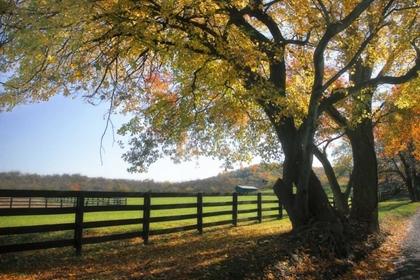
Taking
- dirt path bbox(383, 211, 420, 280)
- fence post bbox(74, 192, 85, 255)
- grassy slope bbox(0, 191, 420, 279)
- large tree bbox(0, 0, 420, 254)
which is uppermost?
large tree bbox(0, 0, 420, 254)

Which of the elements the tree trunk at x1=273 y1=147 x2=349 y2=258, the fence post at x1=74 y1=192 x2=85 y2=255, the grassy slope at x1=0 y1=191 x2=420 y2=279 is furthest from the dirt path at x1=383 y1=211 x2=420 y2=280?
the fence post at x1=74 y1=192 x2=85 y2=255

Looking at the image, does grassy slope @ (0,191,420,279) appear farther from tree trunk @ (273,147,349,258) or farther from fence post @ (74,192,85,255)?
tree trunk @ (273,147,349,258)

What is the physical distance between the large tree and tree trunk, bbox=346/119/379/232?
0.14 ft

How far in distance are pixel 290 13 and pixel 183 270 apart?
28.1ft

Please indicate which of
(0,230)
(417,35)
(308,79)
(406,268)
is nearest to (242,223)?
(308,79)

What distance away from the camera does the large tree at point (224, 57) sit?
7.10m

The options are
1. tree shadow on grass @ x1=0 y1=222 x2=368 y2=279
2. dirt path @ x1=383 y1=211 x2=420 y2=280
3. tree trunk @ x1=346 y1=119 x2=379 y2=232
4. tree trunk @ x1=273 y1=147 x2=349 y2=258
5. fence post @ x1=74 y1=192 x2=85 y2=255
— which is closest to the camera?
tree shadow on grass @ x1=0 y1=222 x2=368 y2=279

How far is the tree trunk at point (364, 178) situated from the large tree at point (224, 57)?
42 mm

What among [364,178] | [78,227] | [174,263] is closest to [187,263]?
[174,263]

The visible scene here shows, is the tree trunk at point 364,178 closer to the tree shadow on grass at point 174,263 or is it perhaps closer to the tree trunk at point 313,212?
the tree trunk at point 313,212

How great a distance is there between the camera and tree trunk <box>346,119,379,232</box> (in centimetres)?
1277

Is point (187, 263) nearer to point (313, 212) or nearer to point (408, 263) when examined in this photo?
→ point (313, 212)

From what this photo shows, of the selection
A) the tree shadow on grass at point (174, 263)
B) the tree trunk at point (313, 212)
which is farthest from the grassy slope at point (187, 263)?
the tree trunk at point (313, 212)

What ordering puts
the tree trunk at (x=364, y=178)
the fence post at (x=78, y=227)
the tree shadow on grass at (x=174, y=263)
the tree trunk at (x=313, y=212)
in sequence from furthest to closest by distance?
the tree trunk at (x=364, y=178) → the tree trunk at (x=313, y=212) → the fence post at (x=78, y=227) → the tree shadow on grass at (x=174, y=263)
